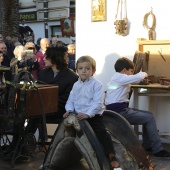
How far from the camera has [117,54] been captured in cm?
740

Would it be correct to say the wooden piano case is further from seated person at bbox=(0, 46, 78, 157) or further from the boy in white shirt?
the boy in white shirt

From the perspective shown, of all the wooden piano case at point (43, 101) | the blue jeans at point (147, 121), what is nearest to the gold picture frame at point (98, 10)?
the blue jeans at point (147, 121)

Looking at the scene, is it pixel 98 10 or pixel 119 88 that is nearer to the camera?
pixel 119 88

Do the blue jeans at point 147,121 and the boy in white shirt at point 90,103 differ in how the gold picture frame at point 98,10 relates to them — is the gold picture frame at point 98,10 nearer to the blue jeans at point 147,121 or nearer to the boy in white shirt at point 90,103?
the blue jeans at point 147,121

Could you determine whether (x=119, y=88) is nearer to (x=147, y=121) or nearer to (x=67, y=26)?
(x=147, y=121)

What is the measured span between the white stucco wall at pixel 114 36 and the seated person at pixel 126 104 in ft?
3.23

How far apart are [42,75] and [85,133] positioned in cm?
186

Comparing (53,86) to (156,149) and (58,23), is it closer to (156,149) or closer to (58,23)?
(156,149)

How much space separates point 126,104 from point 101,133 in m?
1.42

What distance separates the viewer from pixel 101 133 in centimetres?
482

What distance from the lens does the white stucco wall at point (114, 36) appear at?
6.94 meters

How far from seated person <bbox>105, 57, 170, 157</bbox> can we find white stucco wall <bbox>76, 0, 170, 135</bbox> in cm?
98

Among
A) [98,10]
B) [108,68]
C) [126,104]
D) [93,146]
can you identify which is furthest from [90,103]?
[98,10]

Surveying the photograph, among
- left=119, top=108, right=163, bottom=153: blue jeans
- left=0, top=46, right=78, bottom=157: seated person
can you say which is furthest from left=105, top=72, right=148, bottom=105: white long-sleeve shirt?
left=0, top=46, right=78, bottom=157: seated person
